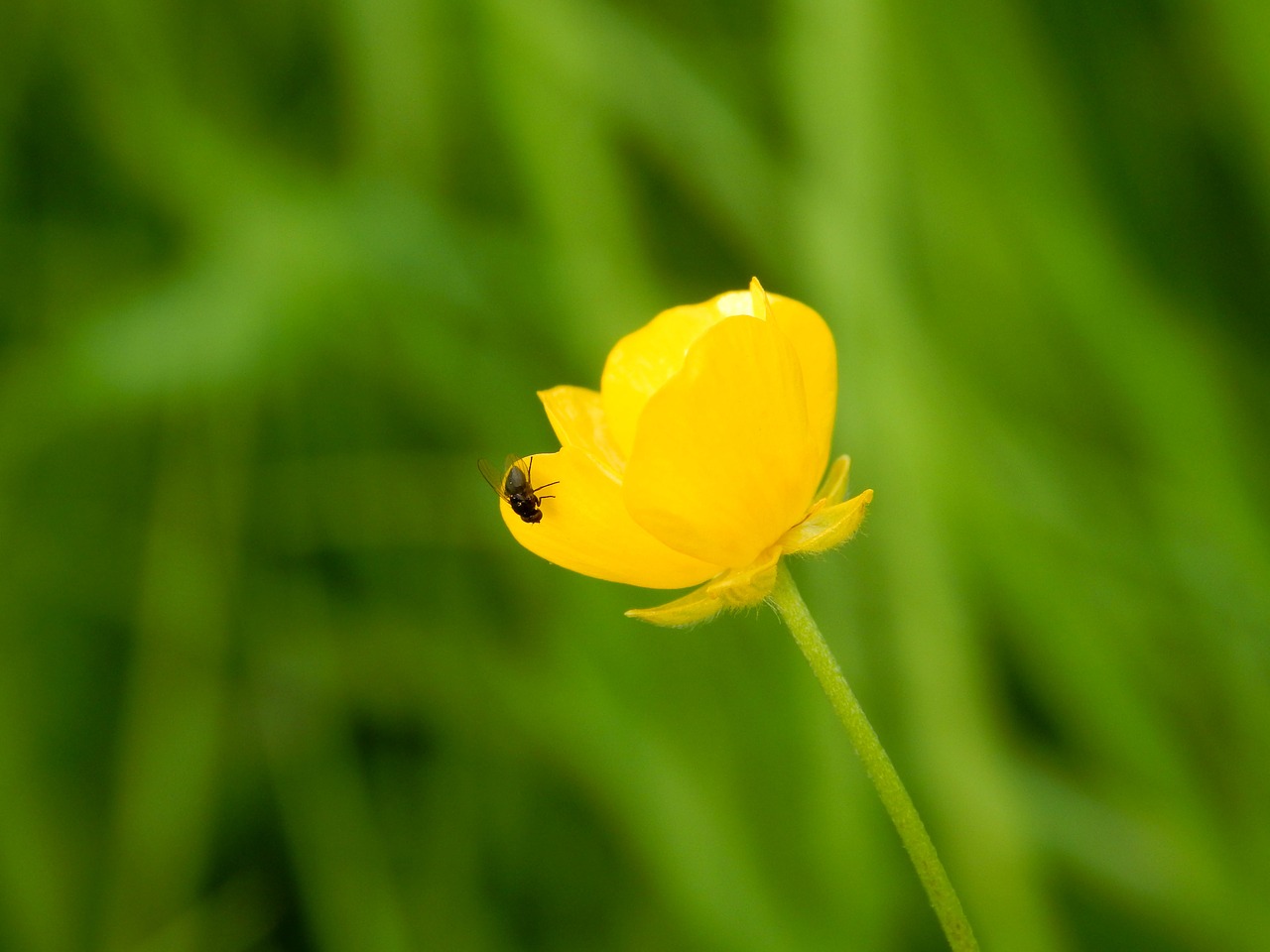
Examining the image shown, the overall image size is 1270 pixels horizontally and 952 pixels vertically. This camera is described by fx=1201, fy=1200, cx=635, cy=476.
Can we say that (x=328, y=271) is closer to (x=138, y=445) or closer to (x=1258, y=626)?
(x=138, y=445)

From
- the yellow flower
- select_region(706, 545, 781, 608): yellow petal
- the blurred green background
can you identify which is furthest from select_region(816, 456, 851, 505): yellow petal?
the blurred green background

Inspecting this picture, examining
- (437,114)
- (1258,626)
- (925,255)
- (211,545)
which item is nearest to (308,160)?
(437,114)

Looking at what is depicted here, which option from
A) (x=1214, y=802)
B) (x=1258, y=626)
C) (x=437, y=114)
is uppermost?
(x=437, y=114)

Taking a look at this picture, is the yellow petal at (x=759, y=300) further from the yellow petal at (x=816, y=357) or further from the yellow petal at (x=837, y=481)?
the yellow petal at (x=837, y=481)

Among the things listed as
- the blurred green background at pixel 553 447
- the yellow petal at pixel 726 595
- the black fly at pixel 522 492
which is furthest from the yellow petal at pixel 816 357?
the blurred green background at pixel 553 447

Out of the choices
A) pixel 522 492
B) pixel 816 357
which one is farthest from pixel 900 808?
pixel 522 492

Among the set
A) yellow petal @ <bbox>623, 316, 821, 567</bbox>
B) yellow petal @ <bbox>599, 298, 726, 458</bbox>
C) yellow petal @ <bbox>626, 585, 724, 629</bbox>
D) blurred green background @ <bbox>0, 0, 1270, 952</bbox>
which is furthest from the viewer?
blurred green background @ <bbox>0, 0, 1270, 952</bbox>

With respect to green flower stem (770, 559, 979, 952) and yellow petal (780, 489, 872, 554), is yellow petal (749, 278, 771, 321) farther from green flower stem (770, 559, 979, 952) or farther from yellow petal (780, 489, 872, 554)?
green flower stem (770, 559, 979, 952)
